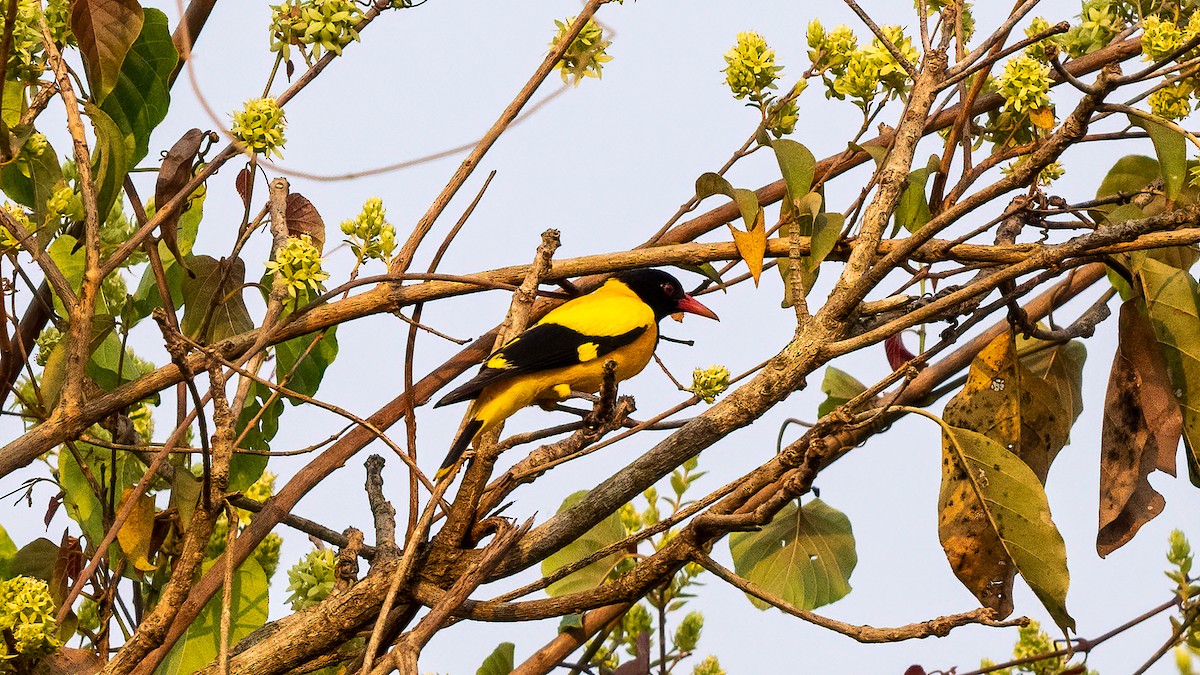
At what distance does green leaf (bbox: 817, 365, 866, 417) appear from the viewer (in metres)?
3.36

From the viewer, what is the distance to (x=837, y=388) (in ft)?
11.1

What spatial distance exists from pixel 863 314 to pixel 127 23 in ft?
5.01

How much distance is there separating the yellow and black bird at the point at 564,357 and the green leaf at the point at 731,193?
63 cm

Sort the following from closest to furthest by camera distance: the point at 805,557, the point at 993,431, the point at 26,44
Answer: the point at 26,44, the point at 993,431, the point at 805,557

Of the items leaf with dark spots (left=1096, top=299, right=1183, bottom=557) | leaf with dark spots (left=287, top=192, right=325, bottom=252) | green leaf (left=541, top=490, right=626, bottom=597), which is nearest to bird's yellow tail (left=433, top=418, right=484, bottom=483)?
green leaf (left=541, top=490, right=626, bottom=597)

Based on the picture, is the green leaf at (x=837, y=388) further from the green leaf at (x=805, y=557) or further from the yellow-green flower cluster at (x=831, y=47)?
the yellow-green flower cluster at (x=831, y=47)

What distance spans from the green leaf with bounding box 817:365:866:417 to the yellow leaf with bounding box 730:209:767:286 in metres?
0.99

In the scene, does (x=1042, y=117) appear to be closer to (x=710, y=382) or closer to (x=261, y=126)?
(x=710, y=382)

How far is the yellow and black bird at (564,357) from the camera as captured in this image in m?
3.22

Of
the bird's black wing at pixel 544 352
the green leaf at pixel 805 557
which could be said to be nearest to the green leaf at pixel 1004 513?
the green leaf at pixel 805 557

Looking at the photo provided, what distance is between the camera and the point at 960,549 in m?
2.31

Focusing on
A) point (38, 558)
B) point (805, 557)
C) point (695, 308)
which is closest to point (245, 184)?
point (38, 558)

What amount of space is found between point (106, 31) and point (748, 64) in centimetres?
136

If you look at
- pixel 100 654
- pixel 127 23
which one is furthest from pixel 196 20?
pixel 100 654
